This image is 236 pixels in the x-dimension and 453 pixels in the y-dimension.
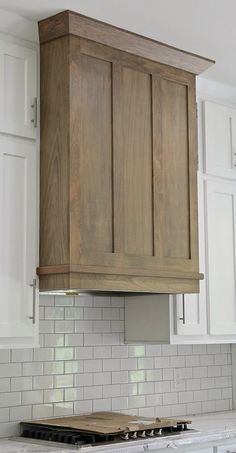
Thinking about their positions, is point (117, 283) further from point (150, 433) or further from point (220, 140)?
point (220, 140)

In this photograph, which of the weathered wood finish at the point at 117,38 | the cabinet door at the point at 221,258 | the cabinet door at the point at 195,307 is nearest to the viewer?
the weathered wood finish at the point at 117,38

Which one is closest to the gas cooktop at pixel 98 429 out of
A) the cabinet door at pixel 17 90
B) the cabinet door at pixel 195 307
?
the cabinet door at pixel 195 307

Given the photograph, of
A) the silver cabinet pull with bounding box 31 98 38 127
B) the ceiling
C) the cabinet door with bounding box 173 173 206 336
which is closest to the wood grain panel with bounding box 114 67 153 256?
the ceiling

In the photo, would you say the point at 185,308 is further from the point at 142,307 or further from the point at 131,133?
the point at 131,133

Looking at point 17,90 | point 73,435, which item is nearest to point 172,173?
point 17,90

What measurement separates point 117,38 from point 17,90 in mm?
545

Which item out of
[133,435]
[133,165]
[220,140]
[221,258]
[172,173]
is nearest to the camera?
[133,435]

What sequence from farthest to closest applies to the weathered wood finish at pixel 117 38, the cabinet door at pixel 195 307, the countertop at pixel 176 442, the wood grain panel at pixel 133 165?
the cabinet door at pixel 195 307 < the wood grain panel at pixel 133 165 < the weathered wood finish at pixel 117 38 < the countertop at pixel 176 442

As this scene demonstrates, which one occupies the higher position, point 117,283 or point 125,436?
point 117,283

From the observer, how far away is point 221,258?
4.29 metres

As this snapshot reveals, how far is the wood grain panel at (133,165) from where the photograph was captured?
3539 mm

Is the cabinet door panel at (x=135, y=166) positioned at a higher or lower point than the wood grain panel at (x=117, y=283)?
higher

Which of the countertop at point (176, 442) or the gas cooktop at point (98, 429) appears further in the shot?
the gas cooktop at point (98, 429)

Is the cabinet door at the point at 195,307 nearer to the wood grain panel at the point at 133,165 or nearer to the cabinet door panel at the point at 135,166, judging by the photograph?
the cabinet door panel at the point at 135,166
